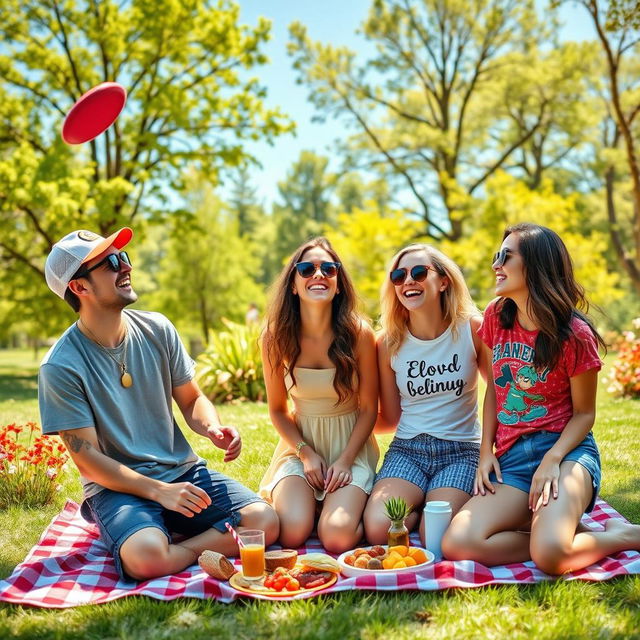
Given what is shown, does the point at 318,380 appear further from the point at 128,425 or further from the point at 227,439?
the point at 128,425

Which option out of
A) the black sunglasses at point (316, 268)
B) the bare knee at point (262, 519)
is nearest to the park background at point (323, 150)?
the bare knee at point (262, 519)

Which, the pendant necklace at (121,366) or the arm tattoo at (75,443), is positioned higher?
the pendant necklace at (121,366)

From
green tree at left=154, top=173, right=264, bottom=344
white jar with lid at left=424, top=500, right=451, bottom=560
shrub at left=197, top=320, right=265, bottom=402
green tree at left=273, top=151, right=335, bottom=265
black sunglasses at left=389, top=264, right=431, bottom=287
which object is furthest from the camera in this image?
green tree at left=273, top=151, right=335, bottom=265

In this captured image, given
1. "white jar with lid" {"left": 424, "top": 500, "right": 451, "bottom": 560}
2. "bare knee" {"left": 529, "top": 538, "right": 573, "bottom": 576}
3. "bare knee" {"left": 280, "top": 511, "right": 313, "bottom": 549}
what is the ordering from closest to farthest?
1. "bare knee" {"left": 529, "top": 538, "right": 573, "bottom": 576}
2. "white jar with lid" {"left": 424, "top": 500, "right": 451, "bottom": 560}
3. "bare knee" {"left": 280, "top": 511, "right": 313, "bottom": 549}

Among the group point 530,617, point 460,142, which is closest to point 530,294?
point 530,617

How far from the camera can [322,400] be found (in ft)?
14.1

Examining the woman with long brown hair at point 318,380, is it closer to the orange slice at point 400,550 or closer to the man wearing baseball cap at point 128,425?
the man wearing baseball cap at point 128,425

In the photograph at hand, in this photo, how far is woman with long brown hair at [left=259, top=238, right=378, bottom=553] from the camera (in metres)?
4.10

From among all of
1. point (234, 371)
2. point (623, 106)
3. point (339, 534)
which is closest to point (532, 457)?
point (339, 534)

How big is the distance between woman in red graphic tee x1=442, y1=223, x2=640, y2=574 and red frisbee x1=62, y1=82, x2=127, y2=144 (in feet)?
8.92

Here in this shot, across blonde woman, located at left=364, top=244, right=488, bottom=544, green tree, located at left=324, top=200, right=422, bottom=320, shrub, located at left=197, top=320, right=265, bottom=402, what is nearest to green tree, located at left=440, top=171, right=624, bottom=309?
green tree, located at left=324, top=200, right=422, bottom=320

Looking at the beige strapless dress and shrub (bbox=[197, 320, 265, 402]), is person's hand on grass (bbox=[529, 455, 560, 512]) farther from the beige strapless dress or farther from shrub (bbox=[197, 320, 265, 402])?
shrub (bbox=[197, 320, 265, 402])

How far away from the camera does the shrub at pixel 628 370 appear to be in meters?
8.63

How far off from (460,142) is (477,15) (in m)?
4.65
